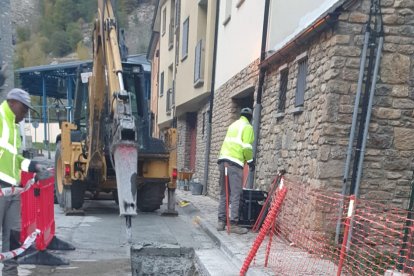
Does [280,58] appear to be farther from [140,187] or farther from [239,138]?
[140,187]

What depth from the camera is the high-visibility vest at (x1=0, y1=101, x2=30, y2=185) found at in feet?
13.7

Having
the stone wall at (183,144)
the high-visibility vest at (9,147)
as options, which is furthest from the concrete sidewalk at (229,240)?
the stone wall at (183,144)

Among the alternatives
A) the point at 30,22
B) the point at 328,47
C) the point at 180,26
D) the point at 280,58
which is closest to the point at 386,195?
the point at 328,47

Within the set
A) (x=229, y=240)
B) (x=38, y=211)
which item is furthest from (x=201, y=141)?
(x=38, y=211)

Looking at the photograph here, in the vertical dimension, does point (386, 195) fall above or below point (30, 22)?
below

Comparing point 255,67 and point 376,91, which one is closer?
point 376,91

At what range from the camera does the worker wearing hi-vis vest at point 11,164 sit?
4.20 m

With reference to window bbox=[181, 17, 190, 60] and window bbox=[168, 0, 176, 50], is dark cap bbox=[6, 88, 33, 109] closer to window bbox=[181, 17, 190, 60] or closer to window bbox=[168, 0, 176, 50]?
window bbox=[181, 17, 190, 60]

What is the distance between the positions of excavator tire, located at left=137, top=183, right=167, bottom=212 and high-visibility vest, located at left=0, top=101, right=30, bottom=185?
5.07m

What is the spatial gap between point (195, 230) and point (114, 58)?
3332mm

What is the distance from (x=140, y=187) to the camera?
9430mm

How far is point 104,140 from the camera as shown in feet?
26.7

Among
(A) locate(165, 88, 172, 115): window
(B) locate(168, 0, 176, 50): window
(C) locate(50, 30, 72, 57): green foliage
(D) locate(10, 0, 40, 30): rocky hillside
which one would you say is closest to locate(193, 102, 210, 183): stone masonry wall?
(A) locate(165, 88, 172, 115): window

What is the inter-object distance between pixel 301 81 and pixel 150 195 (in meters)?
4.27
